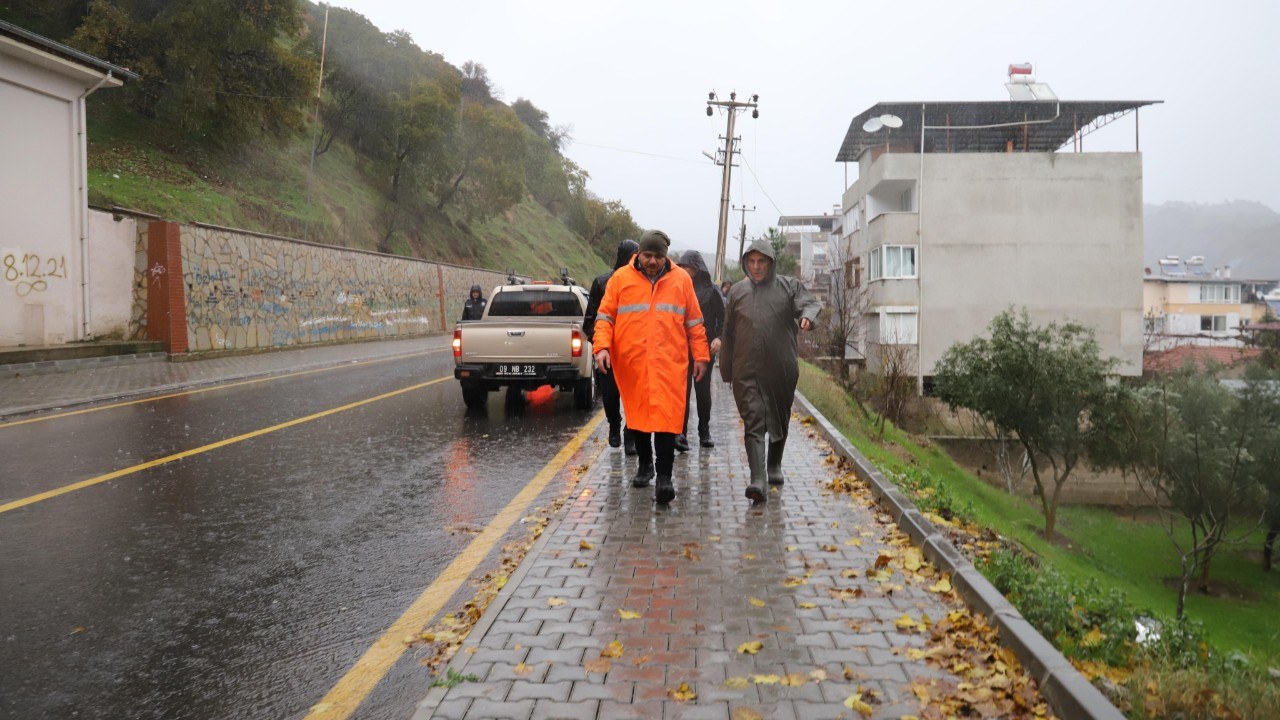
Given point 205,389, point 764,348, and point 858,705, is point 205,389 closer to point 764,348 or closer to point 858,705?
point 764,348

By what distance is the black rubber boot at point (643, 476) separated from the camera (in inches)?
283

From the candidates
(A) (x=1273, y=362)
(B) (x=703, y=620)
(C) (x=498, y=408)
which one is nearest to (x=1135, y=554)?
(A) (x=1273, y=362)

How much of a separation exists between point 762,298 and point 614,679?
3.98 m

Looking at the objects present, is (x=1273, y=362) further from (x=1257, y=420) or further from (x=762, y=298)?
(x=762, y=298)

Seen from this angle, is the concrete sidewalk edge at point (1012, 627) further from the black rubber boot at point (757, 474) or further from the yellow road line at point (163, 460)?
the yellow road line at point (163, 460)

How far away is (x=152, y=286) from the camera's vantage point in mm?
19812

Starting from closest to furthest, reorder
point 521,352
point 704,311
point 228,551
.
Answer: point 228,551 < point 704,311 < point 521,352

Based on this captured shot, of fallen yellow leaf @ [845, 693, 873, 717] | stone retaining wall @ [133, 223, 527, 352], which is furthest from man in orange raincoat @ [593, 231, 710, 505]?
stone retaining wall @ [133, 223, 527, 352]

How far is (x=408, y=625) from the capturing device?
4.29 meters

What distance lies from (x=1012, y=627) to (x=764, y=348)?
3332mm

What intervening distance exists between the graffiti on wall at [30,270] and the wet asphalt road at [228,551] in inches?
311

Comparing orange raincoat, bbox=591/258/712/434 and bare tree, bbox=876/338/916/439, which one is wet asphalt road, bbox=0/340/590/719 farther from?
bare tree, bbox=876/338/916/439

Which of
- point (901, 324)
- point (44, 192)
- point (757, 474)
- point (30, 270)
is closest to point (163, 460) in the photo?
point (757, 474)

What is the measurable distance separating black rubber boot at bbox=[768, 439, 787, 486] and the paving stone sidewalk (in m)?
0.68
